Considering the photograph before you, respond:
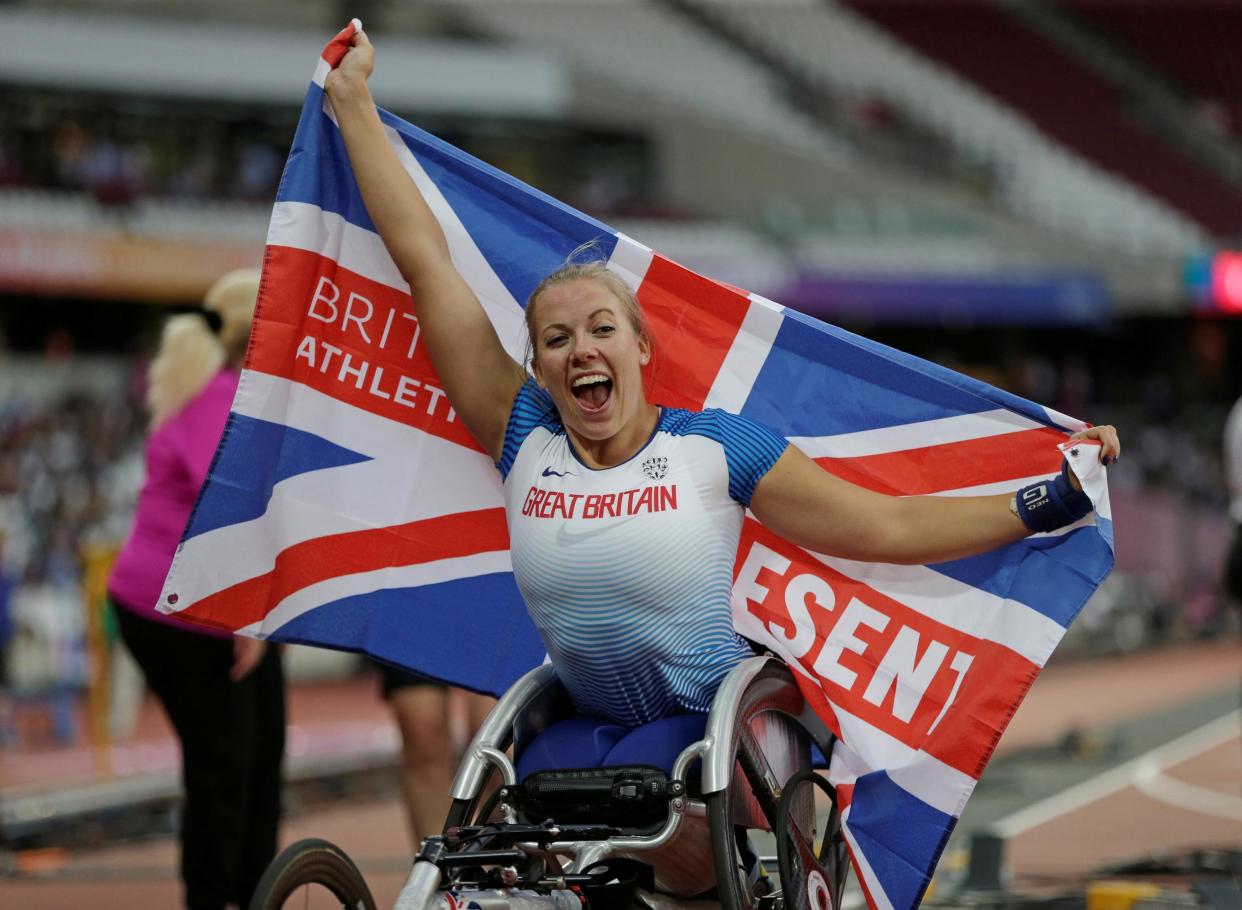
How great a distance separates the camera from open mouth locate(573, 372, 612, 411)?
147 inches

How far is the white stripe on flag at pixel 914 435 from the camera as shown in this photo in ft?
14.0

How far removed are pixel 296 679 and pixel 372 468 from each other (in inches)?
536

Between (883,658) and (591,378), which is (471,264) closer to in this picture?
(591,378)

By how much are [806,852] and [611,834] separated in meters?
0.54

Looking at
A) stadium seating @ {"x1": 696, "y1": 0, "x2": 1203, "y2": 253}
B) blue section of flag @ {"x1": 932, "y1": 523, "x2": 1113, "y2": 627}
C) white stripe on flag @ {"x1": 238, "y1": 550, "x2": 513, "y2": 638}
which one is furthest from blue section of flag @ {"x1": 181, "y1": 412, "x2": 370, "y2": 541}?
stadium seating @ {"x1": 696, "y1": 0, "x2": 1203, "y2": 253}

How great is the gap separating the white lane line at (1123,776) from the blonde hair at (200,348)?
3.54 metres

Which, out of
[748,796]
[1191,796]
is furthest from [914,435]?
[1191,796]

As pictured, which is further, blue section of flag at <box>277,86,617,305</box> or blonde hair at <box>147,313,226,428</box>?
blonde hair at <box>147,313,226,428</box>

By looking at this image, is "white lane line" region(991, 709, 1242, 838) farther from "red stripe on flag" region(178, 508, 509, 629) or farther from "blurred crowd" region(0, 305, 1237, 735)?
"blurred crowd" region(0, 305, 1237, 735)

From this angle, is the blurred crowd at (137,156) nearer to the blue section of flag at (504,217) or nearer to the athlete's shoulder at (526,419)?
the blue section of flag at (504,217)

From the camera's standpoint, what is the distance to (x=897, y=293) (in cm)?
2934

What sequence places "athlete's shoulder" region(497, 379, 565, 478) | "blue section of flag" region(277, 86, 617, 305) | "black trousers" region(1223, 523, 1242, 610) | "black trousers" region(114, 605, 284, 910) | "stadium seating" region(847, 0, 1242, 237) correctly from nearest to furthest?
"athlete's shoulder" region(497, 379, 565, 478)
"blue section of flag" region(277, 86, 617, 305)
"black trousers" region(114, 605, 284, 910)
"black trousers" region(1223, 523, 1242, 610)
"stadium seating" region(847, 0, 1242, 237)

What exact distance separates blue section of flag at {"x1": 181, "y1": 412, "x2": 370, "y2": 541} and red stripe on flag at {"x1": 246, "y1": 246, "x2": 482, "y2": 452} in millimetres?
Answer: 134

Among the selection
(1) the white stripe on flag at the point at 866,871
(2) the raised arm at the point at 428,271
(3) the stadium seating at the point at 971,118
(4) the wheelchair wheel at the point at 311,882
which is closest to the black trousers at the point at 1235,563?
(1) the white stripe on flag at the point at 866,871
